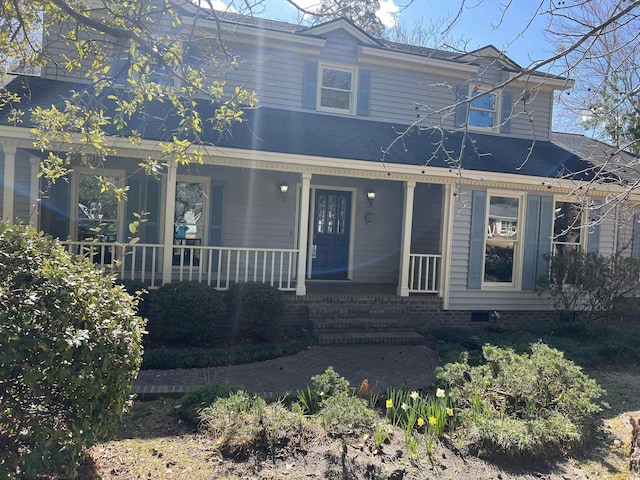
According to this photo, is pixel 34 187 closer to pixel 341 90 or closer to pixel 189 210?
pixel 189 210

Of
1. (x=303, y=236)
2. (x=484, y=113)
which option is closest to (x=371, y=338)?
(x=303, y=236)

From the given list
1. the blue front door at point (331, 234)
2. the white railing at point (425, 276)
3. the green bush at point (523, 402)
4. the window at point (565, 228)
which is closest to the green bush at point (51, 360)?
the green bush at point (523, 402)

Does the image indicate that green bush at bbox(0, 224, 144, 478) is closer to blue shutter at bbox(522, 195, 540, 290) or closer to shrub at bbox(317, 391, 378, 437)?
shrub at bbox(317, 391, 378, 437)

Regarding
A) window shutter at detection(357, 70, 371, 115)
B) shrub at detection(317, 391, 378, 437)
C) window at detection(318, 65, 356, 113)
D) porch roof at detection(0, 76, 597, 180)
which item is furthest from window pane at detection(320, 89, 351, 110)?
shrub at detection(317, 391, 378, 437)

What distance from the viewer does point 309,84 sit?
11758 mm

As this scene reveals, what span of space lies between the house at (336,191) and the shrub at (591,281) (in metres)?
0.56

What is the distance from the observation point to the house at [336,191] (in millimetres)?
9039

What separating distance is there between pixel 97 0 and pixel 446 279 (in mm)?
9187

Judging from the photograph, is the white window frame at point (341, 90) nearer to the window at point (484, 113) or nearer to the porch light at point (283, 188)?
the porch light at point (283, 188)

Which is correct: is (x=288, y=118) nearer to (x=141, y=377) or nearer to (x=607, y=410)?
(x=141, y=377)

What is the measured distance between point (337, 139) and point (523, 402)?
6680 millimetres

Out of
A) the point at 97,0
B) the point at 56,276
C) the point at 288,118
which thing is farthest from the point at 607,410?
the point at 97,0

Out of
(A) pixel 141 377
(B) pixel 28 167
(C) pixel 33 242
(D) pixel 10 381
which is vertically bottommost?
(A) pixel 141 377

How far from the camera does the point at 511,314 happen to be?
420 inches
